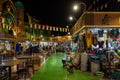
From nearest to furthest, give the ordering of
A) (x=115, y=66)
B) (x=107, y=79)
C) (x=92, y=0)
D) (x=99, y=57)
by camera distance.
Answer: (x=107, y=79) < (x=115, y=66) < (x=99, y=57) < (x=92, y=0)

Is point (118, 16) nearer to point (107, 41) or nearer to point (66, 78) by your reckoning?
point (107, 41)

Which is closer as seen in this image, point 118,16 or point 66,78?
point 66,78

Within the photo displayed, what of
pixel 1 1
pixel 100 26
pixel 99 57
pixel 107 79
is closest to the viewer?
pixel 107 79

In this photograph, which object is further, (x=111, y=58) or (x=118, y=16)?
(x=118, y=16)

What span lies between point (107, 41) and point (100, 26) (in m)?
1.15

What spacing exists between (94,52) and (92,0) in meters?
8.40

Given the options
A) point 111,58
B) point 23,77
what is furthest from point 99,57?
point 23,77

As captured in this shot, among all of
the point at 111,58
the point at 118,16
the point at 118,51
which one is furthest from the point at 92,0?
the point at 111,58

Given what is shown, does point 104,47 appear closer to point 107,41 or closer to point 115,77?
point 107,41

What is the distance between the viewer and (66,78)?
1005 cm

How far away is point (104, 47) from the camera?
1284 centimetres

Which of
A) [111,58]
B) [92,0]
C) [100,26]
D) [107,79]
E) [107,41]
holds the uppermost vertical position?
[92,0]

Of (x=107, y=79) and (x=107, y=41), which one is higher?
(x=107, y=41)

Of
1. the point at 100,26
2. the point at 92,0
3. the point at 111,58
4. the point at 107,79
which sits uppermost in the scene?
the point at 92,0
